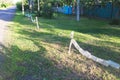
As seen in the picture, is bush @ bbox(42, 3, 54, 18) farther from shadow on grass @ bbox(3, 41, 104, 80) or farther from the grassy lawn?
shadow on grass @ bbox(3, 41, 104, 80)

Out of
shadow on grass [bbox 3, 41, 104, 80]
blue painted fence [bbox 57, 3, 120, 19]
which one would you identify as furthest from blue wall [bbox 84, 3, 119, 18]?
shadow on grass [bbox 3, 41, 104, 80]

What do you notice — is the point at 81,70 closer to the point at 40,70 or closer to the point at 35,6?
the point at 40,70

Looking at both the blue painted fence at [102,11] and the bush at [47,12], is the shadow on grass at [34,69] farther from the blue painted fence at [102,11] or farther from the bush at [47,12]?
the bush at [47,12]

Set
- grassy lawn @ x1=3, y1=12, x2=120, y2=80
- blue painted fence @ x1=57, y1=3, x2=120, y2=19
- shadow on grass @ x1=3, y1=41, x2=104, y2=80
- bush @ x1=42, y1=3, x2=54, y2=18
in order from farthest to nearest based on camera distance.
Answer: bush @ x1=42, y1=3, x2=54, y2=18 → blue painted fence @ x1=57, y1=3, x2=120, y2=19 → grassy lawn @ x1=3, y1=12, x2=120, y2=80 → shadow on grass @ x1=3, y1=41, x2=104, y2=80

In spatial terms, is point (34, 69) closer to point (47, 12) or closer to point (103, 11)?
point (103, 11)

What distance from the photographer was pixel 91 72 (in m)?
7.52

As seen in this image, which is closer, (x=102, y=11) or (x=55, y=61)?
(x=55, y=61)

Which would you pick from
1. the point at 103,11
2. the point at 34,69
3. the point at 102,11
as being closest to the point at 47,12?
the point at 102,11

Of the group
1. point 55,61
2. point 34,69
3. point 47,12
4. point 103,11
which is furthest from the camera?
point 47,12

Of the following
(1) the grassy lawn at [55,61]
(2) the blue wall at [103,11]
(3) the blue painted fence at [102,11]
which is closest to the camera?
(1) the grassy lawn at [55,61]

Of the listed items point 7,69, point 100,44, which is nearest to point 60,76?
point 7,69

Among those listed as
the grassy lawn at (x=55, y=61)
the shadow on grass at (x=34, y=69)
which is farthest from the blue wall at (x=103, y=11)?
the shadow on grass at (x=34, y=69)

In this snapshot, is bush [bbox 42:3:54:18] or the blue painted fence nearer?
the blue painted fence

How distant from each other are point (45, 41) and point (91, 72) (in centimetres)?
541
